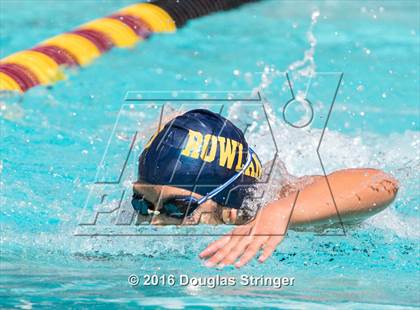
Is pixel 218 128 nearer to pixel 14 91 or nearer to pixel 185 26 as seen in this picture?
pixel 14 91

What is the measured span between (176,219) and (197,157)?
0.70 ft

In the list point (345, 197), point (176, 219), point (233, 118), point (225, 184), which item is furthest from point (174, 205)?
point (233, 118)

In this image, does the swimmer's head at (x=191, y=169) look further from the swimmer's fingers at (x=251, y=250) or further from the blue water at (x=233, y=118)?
the swimmer's fingers at (x=251, y=250)

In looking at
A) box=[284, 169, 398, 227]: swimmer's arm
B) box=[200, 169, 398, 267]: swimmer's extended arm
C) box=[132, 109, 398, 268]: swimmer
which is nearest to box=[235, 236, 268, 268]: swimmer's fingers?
box=[200, 169, 398, 267]: swimmer's extended arm

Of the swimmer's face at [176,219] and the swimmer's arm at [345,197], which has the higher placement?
the swimmer's arm at [345,197]

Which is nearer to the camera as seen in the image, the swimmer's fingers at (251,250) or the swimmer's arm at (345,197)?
the swimmer's fingers at (251,250)

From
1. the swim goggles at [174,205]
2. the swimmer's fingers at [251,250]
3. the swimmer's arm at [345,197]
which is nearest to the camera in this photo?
the swimmer's fingers at [251,250]

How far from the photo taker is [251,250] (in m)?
2.52

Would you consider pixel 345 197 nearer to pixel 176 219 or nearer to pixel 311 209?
pixel 311 209

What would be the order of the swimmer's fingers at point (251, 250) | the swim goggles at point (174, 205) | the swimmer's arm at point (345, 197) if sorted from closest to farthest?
the swimmer's fingers at point (251, 250)
the swim goggles at point (174, 205)
the swimmer's arm at point (345, 197)

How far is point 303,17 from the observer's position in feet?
19.3

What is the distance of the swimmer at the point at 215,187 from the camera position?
2857mm

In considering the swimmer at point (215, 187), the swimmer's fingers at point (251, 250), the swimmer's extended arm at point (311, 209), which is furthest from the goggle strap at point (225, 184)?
the swimmer's fingers at point (251, 250)

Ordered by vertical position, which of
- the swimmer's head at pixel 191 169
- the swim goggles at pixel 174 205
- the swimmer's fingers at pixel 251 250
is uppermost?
the swimmer's head at pixel 191 169
